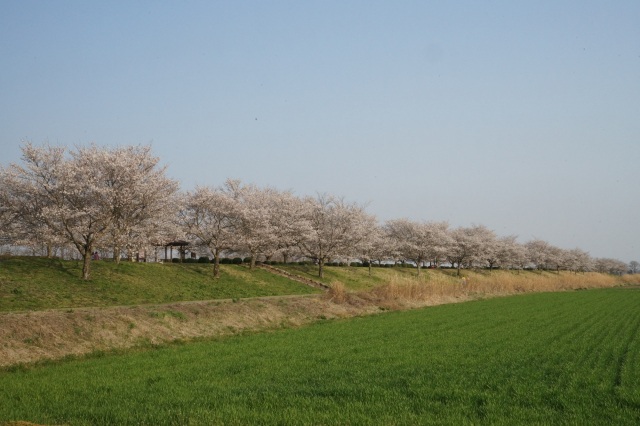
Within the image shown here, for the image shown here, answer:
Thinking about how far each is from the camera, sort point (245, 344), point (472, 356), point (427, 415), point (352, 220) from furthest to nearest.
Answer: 1. point (352, 220)
2. point (245, 344)
3. point (472, 356)
4. point (427, 415)

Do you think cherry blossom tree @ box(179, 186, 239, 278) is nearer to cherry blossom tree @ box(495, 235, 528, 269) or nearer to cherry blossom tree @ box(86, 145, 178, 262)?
cherry blossom tree @ box(86, 145, 178, 262)

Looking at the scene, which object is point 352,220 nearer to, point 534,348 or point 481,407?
point 534,348

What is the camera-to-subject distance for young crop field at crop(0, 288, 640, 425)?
462 inches

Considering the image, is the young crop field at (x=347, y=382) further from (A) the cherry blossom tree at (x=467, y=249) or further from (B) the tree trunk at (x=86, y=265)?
(A) the cherry blossom tree at (x=467, y=249)

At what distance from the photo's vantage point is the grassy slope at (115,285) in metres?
30.7

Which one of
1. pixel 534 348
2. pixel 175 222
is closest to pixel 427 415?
pixel 534 348

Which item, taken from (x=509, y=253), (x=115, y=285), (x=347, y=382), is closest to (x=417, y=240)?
(x=509, y=253)

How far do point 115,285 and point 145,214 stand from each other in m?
7.31

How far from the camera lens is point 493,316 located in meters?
36.8

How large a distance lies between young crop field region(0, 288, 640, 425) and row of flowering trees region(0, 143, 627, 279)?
18.4 m

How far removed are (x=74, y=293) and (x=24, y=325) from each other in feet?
37.8

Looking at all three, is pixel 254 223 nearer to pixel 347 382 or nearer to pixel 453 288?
pixel 453 288

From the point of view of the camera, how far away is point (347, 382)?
15180mm

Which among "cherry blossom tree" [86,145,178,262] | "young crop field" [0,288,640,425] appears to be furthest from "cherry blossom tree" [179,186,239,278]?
"young crop field" [0,288,640,425]
